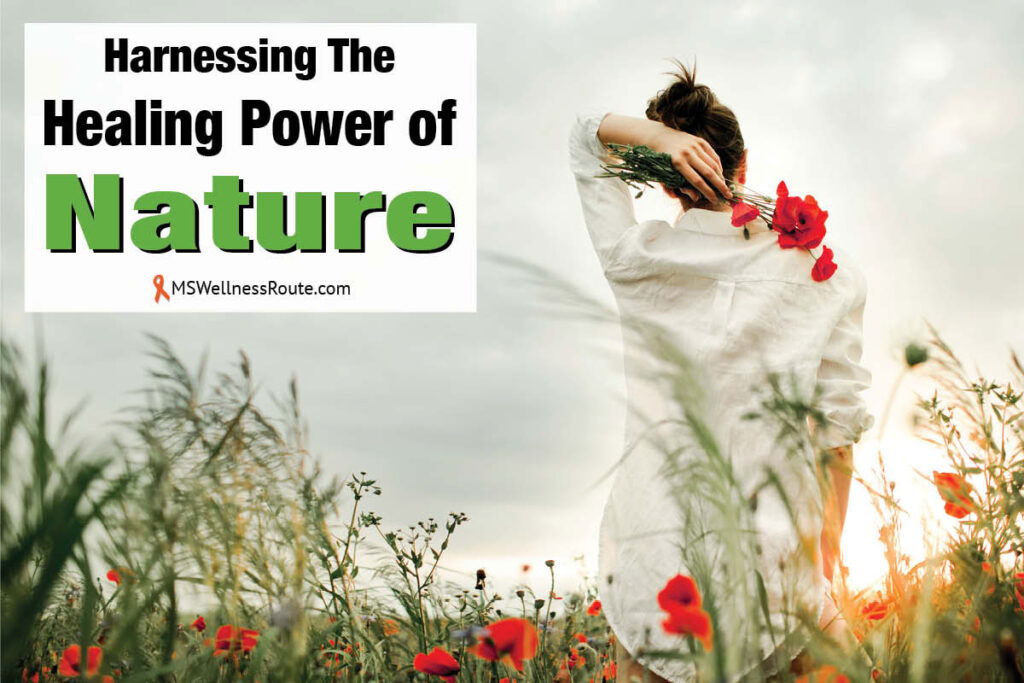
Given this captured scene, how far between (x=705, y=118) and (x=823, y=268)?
57 centimetres

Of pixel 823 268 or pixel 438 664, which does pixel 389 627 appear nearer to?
pixel 438 664

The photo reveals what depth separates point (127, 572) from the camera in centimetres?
83

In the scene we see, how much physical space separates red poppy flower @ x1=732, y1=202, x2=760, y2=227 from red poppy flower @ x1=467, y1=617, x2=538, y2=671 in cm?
125

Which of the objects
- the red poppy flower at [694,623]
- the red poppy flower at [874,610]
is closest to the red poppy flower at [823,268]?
the red poppy flower at [874,610]

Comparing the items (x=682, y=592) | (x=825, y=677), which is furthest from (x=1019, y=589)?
(x=682, y=592)

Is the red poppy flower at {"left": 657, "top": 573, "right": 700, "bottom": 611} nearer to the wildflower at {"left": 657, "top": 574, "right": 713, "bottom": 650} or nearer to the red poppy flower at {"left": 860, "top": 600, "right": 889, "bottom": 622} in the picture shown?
the wildflower at {"left": 657, "top": 574, "right": 713, "bottom": 650}

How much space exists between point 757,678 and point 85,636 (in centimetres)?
64

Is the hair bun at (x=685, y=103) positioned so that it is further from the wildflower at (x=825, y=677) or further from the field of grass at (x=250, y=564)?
the wildflower at (x=825, y=677)

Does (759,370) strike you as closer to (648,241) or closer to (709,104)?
(648,241)

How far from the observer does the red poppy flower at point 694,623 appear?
78cm

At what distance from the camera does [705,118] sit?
96.5 inches

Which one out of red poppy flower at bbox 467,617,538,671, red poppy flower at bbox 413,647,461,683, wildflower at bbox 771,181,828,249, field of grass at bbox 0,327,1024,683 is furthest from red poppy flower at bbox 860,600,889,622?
wildflower at bbox 771,181,828,249

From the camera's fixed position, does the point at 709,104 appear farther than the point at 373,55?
No

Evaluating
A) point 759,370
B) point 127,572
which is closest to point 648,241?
point 759,370
